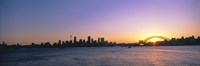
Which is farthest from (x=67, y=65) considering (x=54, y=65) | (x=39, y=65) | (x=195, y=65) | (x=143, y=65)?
(x=195, y=65)

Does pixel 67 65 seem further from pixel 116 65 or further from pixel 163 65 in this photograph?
pixel 163 65

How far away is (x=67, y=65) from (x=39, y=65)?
6445mm

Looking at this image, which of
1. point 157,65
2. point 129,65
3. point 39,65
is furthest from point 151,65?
point 39,65

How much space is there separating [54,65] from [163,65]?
24.8m

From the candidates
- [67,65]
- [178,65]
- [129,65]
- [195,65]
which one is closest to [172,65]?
[178,65]

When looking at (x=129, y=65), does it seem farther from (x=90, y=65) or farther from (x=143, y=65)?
(x=90, y=65)

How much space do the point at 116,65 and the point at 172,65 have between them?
502 inches

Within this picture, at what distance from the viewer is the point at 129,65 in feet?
189

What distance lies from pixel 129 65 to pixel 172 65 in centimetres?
967

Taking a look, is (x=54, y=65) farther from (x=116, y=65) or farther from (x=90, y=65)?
(x=116, y=65)

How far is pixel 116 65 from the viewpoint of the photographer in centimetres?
5619

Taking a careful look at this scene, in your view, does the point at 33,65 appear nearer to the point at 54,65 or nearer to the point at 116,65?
the point at 54,65

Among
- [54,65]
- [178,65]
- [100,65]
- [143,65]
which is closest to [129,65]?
[143,65]

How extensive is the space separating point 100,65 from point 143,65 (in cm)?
971
